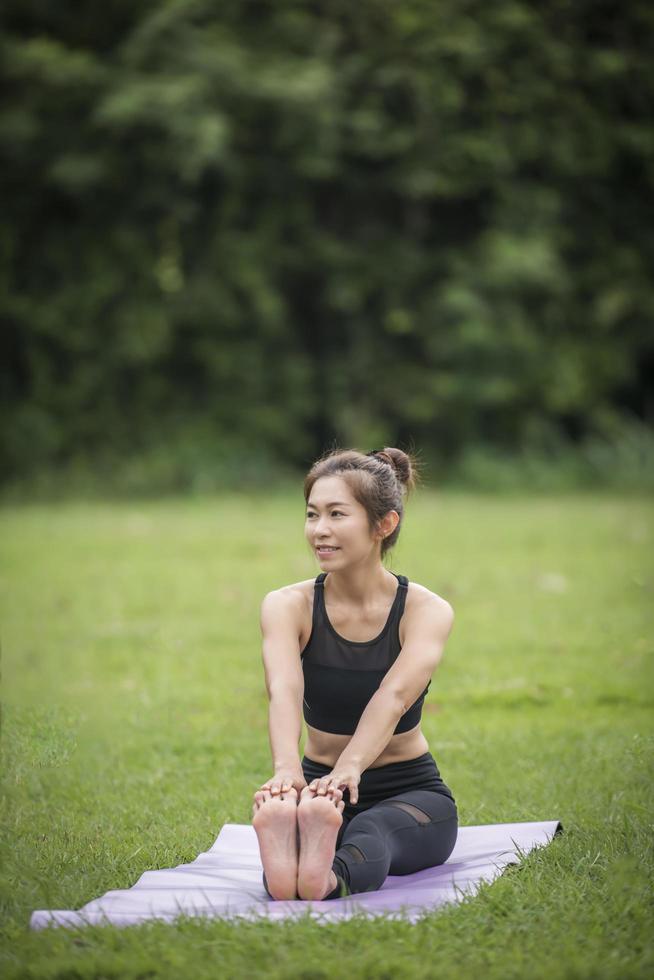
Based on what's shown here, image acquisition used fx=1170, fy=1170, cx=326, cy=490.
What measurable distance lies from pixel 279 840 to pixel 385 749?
596mm

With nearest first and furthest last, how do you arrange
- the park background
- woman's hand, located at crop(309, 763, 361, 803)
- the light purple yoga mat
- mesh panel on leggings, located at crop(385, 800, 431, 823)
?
the light purple yoga mat, woman's hand, located at crop(309, 763, 361, 803), mesh panel on leggings, located at crop(385, 800, 431, 823), the park background

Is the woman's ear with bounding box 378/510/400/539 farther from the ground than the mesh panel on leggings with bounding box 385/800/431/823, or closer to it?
farther from the ground

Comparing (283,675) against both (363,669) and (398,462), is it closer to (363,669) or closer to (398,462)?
(363,669)

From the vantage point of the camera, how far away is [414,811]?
3.34m

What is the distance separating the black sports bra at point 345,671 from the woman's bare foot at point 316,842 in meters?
0.49

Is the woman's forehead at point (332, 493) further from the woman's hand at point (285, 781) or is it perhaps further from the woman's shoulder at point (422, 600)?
the woman's hand at point (285, 781)

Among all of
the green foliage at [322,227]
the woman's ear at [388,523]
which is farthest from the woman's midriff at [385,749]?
the green foliage at [322,227]

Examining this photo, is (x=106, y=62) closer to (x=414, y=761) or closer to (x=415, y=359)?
(x=415, y=359)

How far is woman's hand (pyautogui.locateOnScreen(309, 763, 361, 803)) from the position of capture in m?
3.03

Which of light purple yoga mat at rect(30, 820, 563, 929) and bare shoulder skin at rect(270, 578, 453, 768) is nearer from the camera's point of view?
light purple yoga mat at rect(30, 820, 563, 929)

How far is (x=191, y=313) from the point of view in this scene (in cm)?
1605

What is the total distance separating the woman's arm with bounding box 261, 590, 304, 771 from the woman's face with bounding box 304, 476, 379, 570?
0.63 ft

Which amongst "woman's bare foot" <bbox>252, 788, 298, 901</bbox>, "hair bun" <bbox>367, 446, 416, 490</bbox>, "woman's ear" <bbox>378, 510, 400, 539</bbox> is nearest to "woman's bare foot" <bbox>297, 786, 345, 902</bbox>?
"woman's bare foot" <bbox>252, 788, 298, 901</bbox>

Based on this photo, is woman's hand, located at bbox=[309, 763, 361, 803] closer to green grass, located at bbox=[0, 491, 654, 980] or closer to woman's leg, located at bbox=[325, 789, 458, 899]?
woman's leg, located at bbox=[325, 789, 458, 899]
